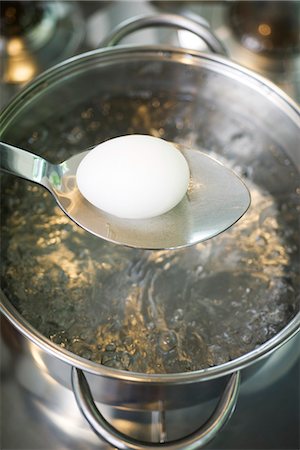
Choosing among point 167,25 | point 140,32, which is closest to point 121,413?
point 167,25

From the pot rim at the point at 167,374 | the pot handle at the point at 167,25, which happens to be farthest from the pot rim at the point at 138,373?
the pot handle at the point at 167,25

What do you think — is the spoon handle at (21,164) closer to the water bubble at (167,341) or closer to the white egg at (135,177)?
the white egg at (135,177)

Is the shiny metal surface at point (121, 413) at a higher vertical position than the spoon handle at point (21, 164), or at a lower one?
lower

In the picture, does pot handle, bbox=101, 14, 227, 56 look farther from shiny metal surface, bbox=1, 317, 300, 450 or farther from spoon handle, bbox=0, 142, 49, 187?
shiny metal surface, bbox=1, 317, 300, 450

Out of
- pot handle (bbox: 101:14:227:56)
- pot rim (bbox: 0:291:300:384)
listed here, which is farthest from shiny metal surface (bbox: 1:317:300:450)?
pot handle (bbox: 101:14:227:56)

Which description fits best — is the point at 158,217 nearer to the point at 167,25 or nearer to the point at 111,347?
the point at 111,347

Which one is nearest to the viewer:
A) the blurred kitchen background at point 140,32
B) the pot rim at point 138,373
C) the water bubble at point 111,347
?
the pot rim at point 138,373

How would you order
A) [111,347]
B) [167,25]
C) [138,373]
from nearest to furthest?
[138,373], [111,347], [167,25]

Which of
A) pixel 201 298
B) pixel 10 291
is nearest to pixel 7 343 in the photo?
pixel 10 291
